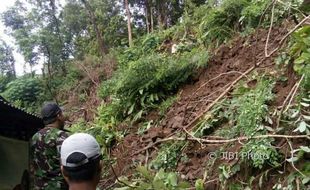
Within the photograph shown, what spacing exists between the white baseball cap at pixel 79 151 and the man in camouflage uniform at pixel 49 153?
1753 mm

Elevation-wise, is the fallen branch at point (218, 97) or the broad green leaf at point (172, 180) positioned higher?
the fallen branch at point (218, 97)

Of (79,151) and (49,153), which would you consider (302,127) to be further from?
(79,151)

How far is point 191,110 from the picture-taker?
552cm

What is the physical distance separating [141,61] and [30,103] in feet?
27.7

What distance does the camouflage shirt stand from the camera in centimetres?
341

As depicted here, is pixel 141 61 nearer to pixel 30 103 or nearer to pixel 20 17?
pixel 30 103

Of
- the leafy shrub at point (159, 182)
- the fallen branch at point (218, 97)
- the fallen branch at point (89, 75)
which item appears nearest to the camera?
the leafy shrub at point (159, 182)

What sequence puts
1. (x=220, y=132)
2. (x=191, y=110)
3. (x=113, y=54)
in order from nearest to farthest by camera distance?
1. (x=220, y=132)
2. (x=191, y=110)
3. (x=113, y=54)

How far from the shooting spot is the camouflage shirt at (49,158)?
3.41m

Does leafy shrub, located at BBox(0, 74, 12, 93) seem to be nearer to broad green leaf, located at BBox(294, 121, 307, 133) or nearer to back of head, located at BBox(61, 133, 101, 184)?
broad green leaf, located at BBox(294, 121, 307, 133)

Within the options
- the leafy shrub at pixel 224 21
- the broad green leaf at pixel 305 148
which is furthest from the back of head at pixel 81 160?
the leafy shrub at pixel 224 21

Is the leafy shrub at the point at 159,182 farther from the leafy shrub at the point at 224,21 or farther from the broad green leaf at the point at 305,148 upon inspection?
the leafy shrub at the point at 224,21

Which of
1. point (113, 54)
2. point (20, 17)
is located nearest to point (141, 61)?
point (113, 54)

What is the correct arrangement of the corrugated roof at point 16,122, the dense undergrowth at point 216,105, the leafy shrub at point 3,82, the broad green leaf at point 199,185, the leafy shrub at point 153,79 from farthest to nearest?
the leafy shrub at point 3,82
the leafy shrub at point 153,79
the corrugated roof at point 16,122
the broad green leaf at point 199,185
the dense undergrowth at point 216,105
